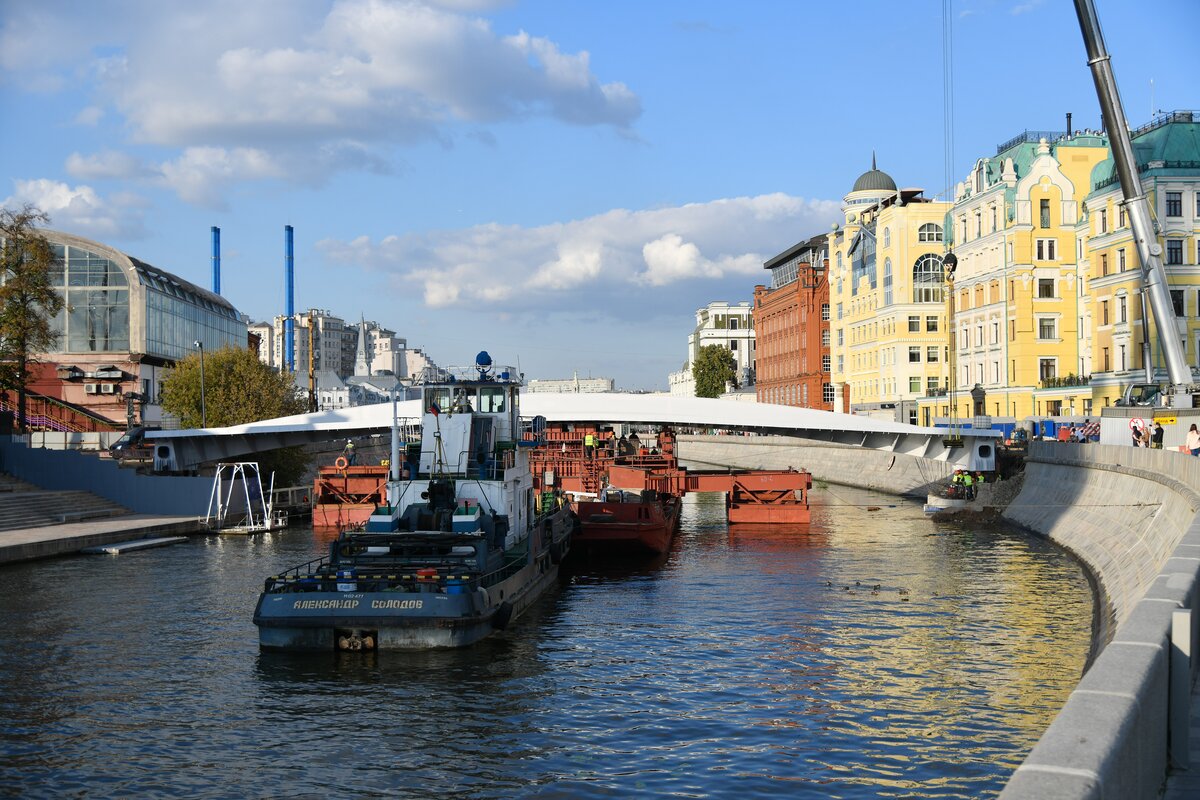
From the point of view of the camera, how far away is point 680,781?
1925cm

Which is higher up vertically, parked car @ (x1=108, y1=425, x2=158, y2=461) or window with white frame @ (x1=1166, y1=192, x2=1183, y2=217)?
window with white frame @ (x1=1166, y1=192, x2=1183, y2=217)

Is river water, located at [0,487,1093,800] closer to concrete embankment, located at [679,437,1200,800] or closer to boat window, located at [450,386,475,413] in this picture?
concrete embankment, located at [679,437,1200,800]

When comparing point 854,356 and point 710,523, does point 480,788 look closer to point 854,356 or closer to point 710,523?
point 710,523

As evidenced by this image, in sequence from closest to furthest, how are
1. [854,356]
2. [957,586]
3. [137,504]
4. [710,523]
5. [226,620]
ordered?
[226,620]
[957,586]
[137,504]
[710,523]
[854,356]

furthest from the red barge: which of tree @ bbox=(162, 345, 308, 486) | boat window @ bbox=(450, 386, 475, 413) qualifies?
tree @ bbox=(162, 345, 308, 486)

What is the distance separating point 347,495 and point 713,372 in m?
132

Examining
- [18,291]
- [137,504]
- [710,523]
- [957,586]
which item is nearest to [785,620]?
[957,586]

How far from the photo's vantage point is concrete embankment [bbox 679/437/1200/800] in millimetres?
7016

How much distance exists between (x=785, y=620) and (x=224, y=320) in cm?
9224

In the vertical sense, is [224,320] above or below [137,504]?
above

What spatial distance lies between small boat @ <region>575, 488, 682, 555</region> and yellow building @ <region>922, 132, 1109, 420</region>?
147ft

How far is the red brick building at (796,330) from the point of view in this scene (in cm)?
14375

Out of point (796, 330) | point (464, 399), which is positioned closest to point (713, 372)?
point (796, 330)

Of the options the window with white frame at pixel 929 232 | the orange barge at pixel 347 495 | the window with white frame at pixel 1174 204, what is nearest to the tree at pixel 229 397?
the orange barge at pixel 347 495
